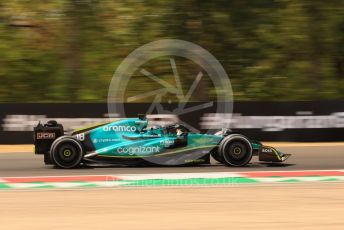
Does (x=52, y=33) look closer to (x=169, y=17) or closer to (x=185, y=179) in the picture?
(x=169, y=17)

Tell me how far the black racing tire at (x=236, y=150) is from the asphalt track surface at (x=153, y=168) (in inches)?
5.9

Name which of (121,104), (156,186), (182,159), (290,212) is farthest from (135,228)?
(121,104)

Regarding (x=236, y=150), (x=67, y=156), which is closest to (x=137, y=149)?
(x=67, y=156)

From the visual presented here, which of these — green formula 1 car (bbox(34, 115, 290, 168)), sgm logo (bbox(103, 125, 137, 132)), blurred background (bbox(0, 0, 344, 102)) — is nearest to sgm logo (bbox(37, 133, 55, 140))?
green formula 1 car (bbox(34, 115, 290, 168))

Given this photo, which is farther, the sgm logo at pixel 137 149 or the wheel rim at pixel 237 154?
the wheel rim at pixel 237 154

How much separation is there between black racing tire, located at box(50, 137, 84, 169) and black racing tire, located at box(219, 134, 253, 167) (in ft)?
8.97

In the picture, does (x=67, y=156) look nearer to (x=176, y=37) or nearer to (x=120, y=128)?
(x=120, y=128)

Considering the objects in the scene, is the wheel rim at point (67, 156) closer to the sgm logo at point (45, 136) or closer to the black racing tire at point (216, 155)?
the sgm logo at point (45, 136)

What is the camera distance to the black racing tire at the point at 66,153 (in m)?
11.7

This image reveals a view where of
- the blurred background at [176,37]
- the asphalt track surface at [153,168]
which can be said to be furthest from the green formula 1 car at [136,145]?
the blurred background at [176,37]

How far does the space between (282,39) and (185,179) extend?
18469 millimetres

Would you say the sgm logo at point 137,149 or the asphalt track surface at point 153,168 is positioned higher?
the sgm logo at point 137,149

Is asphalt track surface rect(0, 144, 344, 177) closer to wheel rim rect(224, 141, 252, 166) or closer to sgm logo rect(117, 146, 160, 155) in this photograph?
wheel rim rect(224, 141, 252, 166)

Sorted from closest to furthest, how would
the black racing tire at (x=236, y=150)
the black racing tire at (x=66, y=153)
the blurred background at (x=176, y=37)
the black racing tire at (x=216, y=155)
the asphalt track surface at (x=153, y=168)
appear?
1. the asphalt track surface at (x=153, y=168)
2. the black racing tire at (x=66, y=153)
3. the black racing tire at (x=236, y=150)
4. the black racing tire at (x=216, y=155)
5. the blurred background at (x=176, y=37)
